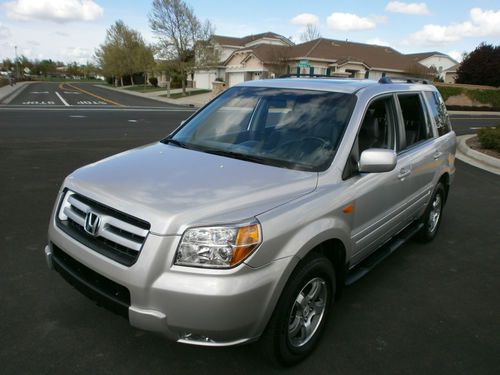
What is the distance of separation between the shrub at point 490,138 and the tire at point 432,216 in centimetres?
718

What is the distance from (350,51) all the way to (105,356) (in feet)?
169

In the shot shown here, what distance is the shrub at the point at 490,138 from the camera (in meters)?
11.2

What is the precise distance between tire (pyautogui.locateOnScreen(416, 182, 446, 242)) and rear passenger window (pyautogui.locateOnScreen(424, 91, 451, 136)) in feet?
2.25

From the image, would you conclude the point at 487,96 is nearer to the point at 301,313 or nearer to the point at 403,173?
the point at 403,173

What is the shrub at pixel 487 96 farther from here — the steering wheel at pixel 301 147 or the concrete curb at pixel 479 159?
the steering wheel at pixel 301 147

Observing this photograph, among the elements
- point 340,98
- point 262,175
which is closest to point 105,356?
point 262,175

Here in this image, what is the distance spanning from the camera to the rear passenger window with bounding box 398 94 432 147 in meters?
4.14

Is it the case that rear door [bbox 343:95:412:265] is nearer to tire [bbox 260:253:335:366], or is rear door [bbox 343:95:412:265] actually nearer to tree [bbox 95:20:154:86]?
tire [bbox 260:253:335:366]

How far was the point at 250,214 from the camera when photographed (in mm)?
2400

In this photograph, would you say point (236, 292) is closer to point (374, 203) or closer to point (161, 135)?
point (374, 203)

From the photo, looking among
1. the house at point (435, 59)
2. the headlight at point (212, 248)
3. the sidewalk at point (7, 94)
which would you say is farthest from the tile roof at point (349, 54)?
the headlight at point (212, 248)

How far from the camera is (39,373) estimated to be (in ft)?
8.63

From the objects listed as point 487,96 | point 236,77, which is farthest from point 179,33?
point 487,96

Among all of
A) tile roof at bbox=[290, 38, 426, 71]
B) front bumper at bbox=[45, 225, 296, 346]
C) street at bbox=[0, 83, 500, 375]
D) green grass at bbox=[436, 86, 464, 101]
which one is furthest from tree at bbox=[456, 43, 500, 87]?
front bumper at bbox=[45, 225, 296, 346]
